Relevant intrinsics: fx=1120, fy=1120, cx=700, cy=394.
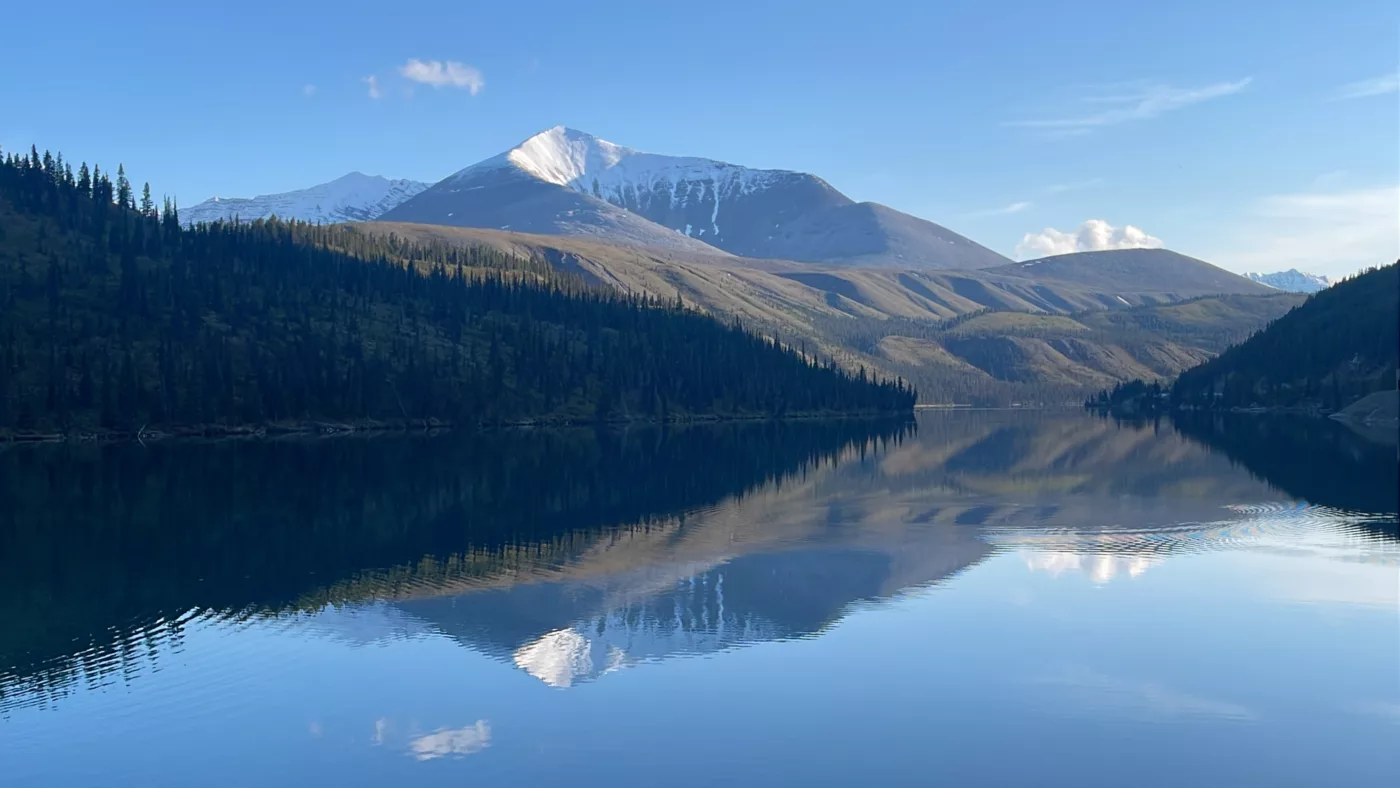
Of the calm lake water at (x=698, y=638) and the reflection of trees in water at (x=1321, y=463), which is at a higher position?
the reflection of trees in water at (x=1321, y=463)

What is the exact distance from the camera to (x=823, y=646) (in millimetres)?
40406

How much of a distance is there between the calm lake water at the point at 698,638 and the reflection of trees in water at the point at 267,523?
38 centimetres

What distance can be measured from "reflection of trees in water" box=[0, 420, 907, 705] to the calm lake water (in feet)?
1.25

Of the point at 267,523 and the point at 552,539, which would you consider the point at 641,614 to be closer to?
the point at 552,539

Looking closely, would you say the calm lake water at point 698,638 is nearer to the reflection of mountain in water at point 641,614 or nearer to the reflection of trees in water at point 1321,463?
the reflection of mountain in water at point 641,614

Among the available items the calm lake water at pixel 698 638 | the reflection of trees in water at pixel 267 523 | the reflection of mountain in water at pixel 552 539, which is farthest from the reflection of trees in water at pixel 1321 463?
the reflection of trees in water at pixel 267 523

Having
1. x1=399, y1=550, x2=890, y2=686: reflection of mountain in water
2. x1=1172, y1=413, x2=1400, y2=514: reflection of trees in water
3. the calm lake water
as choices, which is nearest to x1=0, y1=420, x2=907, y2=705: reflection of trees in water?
the calm lake water

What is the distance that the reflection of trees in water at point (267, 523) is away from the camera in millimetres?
44969

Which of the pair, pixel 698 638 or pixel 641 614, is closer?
pixel 698 638

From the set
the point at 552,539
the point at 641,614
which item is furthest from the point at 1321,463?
the point at 641,614

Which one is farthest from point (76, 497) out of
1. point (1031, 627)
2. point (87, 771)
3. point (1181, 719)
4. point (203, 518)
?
point (1181, 719)

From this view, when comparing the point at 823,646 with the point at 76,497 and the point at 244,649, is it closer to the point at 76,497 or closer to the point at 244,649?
the point at 244,649

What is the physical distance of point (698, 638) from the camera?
41.6 metres

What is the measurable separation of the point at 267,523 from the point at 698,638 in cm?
4131
